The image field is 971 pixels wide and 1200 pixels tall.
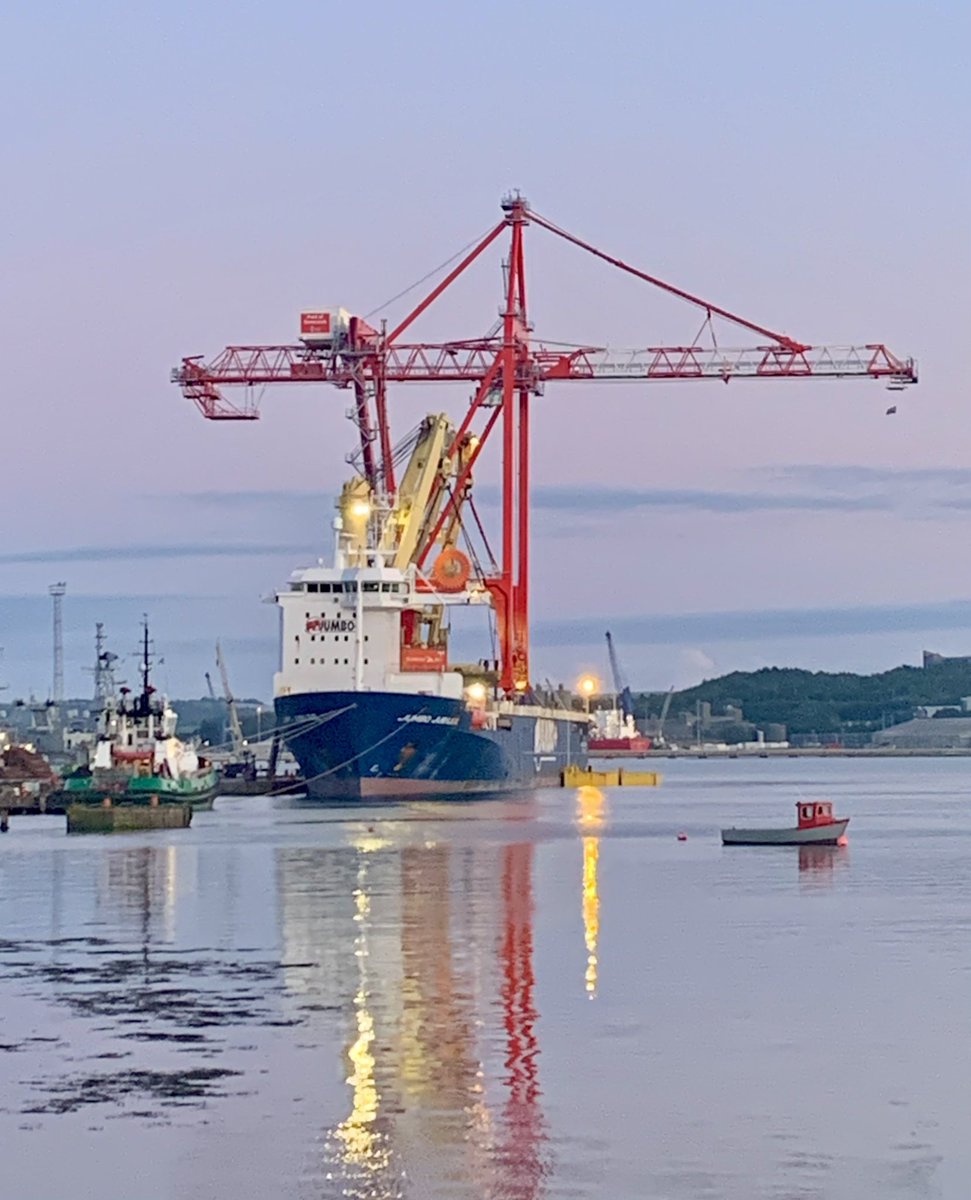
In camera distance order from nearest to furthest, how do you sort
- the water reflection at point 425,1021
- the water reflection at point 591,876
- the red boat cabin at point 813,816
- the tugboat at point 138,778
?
the water reflection at point 425,1021 → the water reflection at point 591,876 → the red boat cabin at point 813,816 → the tugboat at point 138,778

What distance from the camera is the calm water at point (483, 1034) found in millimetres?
17359

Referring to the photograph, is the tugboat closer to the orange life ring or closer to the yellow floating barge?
the orange life ring

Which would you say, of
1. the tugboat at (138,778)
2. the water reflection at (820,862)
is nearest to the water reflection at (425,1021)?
the water reflection at (820,862)

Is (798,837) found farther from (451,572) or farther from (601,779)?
(601,779)

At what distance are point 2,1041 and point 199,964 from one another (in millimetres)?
7068

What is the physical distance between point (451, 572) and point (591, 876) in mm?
48766

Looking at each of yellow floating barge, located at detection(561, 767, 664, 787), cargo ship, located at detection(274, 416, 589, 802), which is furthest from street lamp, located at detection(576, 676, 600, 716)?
cargo ship, located at detection(274, 416, 589, 802)

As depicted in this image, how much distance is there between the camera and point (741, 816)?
279 ft

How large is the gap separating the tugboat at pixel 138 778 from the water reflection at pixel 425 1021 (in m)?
22.2

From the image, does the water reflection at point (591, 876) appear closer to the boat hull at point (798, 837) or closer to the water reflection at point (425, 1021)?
the water reflection at point (425, 1021)

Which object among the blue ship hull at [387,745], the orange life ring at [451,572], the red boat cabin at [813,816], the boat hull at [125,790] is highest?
the orange life ring at [451,572]

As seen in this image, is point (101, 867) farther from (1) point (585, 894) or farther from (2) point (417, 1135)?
(2) point (417, 1135)

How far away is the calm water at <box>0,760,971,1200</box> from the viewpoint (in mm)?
17359

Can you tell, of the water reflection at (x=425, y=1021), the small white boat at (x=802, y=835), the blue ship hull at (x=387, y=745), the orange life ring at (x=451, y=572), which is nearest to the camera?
the water reflection at (x=425, y=1021)
